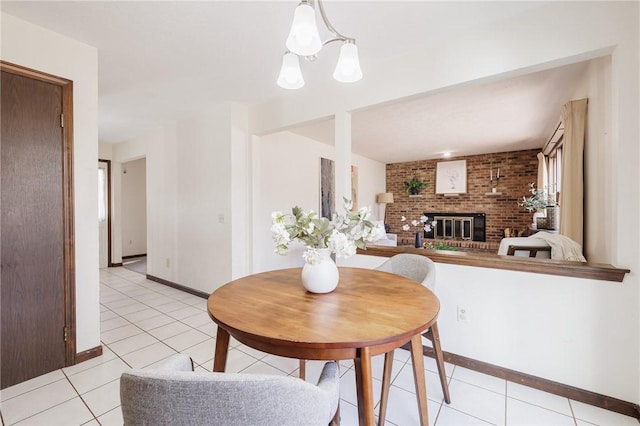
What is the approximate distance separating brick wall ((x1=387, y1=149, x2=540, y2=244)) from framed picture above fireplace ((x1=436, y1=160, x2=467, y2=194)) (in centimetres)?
10

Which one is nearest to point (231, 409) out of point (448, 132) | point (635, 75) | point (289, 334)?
point (289, 334)

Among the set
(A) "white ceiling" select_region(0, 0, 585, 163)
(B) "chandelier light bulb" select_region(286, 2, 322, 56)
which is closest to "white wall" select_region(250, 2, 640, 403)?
(A) "white ceiling" select_region(0, 0, 585, 163)

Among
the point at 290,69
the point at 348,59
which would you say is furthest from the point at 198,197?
the point at 348,59

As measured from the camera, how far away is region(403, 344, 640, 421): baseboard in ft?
5.11

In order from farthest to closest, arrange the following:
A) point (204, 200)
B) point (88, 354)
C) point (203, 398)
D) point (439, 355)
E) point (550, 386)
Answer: point (204, 200)
point (88, 354)
point (550, 386)
point (439, 355)
point (203, 398)

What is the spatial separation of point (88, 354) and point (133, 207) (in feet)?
15.7

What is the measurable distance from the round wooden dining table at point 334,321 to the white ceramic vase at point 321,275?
4 centimetres

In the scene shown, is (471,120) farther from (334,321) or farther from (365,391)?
(365,391)

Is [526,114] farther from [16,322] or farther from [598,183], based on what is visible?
[16,322]

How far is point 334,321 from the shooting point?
1.05 m

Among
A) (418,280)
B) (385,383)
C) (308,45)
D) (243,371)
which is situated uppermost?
(308,45)

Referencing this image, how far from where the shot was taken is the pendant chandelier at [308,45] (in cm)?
110

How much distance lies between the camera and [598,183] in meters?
2.01

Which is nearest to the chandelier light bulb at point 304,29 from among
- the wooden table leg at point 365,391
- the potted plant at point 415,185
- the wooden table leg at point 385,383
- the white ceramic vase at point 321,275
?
the white ceramic vase at point 321,275
